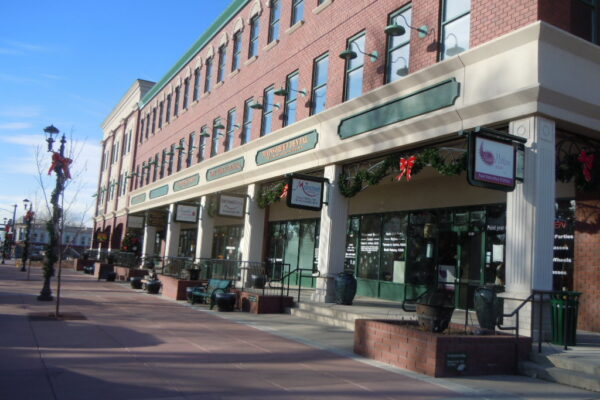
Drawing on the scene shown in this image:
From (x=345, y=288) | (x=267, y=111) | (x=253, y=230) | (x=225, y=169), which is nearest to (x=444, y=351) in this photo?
(x=345, y=288)

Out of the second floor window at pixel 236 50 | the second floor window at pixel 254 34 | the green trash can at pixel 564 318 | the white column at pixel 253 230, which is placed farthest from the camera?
the second floor window at pixel 236 50

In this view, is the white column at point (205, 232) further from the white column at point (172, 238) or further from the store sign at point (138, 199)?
the store sign at point (138, 199)

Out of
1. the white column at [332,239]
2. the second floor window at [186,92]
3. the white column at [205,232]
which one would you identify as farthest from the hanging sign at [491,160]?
the second floor window at [186,92]

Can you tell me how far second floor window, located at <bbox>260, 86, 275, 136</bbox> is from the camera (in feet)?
65.9

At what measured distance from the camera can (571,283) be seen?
11.7 meters

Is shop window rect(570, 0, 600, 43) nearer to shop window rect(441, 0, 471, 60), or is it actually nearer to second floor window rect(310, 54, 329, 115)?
shop window rect(441, 0, 471, 60)

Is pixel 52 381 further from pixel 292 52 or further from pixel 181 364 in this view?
pixel 292 52

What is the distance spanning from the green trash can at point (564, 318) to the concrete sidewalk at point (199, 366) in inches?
55.0

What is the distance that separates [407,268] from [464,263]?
2097 mm

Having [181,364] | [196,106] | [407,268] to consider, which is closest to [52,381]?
[181,364]

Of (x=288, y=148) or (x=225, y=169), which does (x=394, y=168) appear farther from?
(x=225, y=169)

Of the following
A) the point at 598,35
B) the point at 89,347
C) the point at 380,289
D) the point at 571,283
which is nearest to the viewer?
the point at 89,347

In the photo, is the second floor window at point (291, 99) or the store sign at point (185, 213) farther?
the store sign at point (185, 213)

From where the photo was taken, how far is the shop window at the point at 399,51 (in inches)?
526
